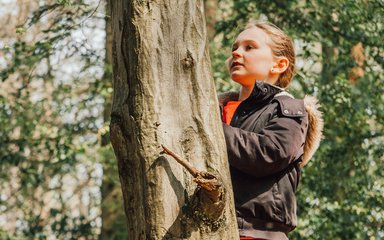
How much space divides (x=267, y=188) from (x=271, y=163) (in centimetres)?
12

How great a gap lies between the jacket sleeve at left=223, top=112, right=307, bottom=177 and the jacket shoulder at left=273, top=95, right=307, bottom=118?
9cm

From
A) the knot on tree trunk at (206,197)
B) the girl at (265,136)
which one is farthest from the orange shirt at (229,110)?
the knot on tree trunk at (206,197)

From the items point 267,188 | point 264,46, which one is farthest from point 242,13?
point 267,188

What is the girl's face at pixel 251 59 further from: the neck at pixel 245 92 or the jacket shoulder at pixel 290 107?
the jacket shoulder at pixel 290 107

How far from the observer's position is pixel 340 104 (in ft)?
23.7

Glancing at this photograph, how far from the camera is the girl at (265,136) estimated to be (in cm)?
282

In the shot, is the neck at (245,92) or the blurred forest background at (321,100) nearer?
the neck at (245,92)

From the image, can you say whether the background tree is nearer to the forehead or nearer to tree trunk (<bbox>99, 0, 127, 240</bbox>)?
tree trunk (<bbox>99, 0, 127, 240</bbox>)

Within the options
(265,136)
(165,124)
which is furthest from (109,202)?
(165,124)

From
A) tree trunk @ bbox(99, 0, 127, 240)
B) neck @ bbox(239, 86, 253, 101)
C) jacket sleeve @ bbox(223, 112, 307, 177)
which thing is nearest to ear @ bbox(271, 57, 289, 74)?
neck @ bbox(239, 86, 253, 101)

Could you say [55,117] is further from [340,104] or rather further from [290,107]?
[290,107]

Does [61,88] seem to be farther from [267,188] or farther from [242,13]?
[267,188]

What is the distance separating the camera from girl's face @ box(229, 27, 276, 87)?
3244 millimetres

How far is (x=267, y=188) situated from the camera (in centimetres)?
289
